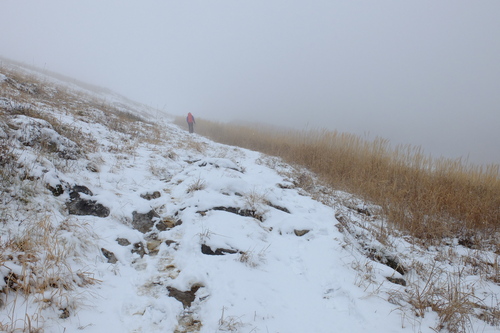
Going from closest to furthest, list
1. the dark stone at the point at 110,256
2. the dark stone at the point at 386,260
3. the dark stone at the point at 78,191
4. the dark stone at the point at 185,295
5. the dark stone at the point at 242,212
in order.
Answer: the dark stone at the point at 185,295 → the dark stone at the point at 110,256 → the dark stone at the point at 386,260 → the dark stone at the point at 78,191 → the dark stone at the point at 242,212

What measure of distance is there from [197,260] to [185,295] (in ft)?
1.30

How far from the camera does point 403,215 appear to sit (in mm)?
3861

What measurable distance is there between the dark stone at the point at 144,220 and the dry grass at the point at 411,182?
12.3 ft

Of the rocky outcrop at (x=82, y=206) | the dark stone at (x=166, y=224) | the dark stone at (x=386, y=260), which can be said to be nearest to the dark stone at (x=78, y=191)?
the rocky outcrop at (x=82, y=206)

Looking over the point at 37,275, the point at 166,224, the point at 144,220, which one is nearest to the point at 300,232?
the point at 166,224

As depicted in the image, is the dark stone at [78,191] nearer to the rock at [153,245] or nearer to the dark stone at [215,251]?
the rock at [153,245]

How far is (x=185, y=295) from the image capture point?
6.71ft

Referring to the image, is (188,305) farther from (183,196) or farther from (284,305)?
(183,196)

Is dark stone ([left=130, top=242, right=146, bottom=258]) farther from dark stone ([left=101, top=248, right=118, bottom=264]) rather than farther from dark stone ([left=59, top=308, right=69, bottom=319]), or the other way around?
dark stone ([left=59, top=308, right=69, bottom=319])

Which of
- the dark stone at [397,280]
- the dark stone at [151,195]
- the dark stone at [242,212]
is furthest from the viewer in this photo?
the dark stone at [151,195]

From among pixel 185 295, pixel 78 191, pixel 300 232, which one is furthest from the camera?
pixel 300 232

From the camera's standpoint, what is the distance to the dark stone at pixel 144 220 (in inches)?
117

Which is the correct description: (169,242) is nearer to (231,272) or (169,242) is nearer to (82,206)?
(231,272)

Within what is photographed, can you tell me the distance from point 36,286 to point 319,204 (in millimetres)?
3749
